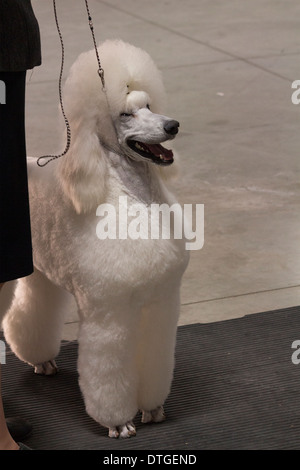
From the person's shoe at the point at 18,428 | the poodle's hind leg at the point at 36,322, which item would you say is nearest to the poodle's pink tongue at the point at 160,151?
the poodle's hind leg at the point at 36,322

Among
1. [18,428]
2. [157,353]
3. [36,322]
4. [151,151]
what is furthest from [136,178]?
[18,428]

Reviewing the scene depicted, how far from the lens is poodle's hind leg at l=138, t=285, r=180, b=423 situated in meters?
2.28

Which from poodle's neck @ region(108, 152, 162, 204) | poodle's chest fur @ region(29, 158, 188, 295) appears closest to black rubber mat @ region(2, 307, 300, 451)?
poodle's chest fur @ region(29, 158, 188, 295)

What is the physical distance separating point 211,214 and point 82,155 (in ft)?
5.73

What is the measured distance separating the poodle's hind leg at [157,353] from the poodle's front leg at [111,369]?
0.16 ft

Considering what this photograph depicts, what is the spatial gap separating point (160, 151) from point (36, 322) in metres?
0.69

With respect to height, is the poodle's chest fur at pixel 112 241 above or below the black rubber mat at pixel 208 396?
above

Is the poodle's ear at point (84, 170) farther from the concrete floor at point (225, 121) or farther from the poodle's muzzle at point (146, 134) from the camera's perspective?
the concrete floor at point (225, 121)

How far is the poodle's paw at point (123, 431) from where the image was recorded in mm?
2301

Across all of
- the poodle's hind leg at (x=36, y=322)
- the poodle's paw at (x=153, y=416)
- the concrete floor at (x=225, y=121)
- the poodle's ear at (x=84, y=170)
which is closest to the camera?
the poodle's ear at (x=84, y=170)

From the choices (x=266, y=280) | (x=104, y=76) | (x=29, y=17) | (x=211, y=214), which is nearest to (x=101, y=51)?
(x=104, y=76)

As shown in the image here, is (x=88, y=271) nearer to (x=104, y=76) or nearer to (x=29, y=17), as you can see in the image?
(x=104, y=76)

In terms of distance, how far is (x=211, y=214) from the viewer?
3.82 meters

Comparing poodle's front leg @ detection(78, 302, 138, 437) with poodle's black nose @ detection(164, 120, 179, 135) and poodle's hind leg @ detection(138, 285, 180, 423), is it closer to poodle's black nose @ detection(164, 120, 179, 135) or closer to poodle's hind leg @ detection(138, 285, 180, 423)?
poodle's hind leg @ detection(138, 285, 180, 423)
